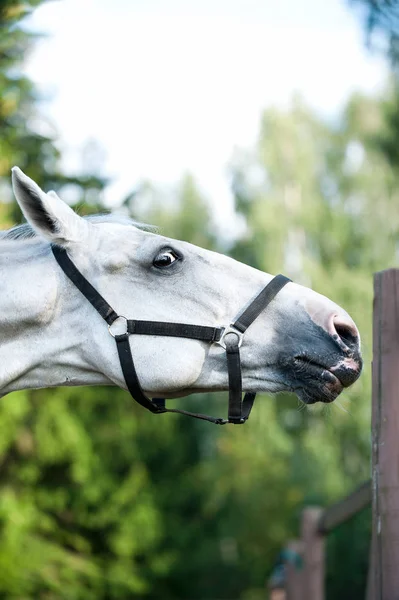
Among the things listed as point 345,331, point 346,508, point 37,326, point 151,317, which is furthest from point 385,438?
point 346,508

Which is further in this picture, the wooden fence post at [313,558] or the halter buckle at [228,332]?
the wooden fence post at [313,558]

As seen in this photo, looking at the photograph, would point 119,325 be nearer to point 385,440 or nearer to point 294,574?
point 385,440

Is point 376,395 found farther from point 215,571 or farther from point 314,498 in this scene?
point 215,571

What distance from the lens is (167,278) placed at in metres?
3.46

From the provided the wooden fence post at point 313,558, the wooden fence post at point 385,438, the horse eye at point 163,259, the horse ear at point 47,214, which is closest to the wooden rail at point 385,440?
the wooden fence post at point 385,438

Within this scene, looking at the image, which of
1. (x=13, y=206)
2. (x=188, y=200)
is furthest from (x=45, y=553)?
(x=188, y=200)

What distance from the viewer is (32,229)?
142 inches

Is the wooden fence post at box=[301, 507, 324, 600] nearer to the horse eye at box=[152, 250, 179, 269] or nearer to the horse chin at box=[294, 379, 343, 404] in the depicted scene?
the horse chin at box=[294, 379, 343, 404]

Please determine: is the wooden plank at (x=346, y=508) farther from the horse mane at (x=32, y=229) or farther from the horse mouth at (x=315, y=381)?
the horse mane at (x=32, y=229)

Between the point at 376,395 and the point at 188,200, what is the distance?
1322 inches

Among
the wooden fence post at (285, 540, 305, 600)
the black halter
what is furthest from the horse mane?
the wooden fence post at (285, 540, 305, 600)

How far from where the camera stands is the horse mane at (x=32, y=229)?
3.68 metres

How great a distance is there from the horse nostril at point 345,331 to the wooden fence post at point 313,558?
11.9 feet

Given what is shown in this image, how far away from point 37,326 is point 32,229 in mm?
488
